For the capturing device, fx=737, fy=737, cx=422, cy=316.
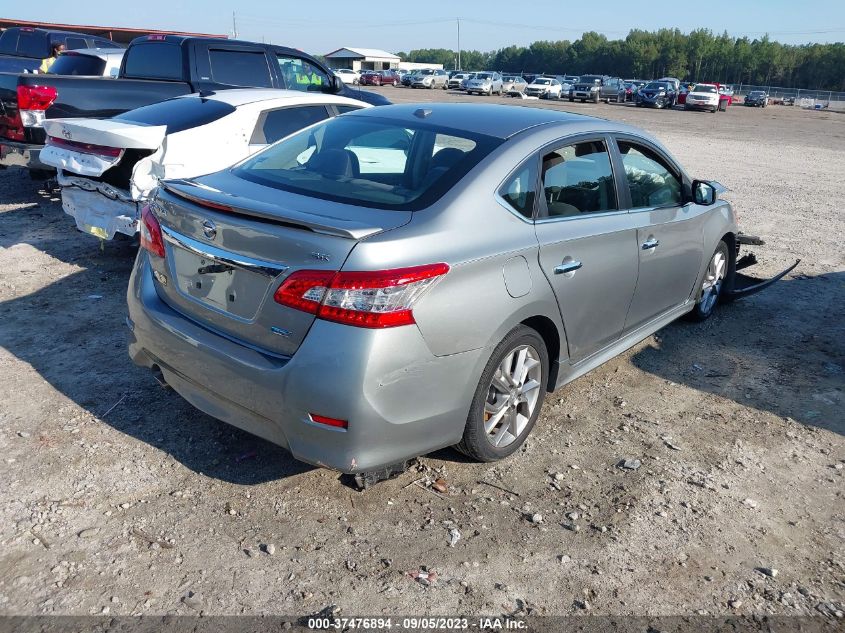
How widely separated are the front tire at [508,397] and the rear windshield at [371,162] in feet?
2.78

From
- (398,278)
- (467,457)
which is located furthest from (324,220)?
(467,457)

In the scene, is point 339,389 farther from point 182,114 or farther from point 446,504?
point 182,114

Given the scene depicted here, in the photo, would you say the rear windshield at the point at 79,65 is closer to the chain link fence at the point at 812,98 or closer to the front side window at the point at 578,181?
the front side window at the point at 578,181

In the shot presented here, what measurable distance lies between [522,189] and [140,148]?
3.79 metres

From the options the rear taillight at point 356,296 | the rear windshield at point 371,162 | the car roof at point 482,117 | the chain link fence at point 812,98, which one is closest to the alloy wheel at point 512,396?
the rear taillight at point 356,296

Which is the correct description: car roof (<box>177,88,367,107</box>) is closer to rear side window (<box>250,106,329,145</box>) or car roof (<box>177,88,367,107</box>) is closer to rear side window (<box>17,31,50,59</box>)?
rear side window (<box>250,106,329,145</box>)

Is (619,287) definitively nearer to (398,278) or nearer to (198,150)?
(398,278)

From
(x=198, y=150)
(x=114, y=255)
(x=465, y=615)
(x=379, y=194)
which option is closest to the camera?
(x=465, y=615)

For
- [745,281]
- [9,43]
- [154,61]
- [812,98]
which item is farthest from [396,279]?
[812,98]

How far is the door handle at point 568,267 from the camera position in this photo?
3801mm

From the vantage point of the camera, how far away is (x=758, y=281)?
7062mm

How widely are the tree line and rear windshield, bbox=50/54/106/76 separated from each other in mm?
109886

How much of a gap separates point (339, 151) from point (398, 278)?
4.35 ft

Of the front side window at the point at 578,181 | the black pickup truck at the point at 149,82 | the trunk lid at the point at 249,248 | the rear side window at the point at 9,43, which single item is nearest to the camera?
the trunk lid at the point at 249,248
